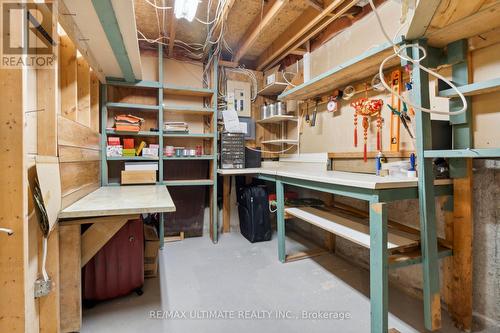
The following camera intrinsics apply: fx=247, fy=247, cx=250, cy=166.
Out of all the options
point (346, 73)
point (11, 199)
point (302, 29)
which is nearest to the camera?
point (11, 199)

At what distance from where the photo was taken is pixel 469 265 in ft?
4.60

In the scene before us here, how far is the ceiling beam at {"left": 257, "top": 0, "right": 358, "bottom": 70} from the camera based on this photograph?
2.14 metres

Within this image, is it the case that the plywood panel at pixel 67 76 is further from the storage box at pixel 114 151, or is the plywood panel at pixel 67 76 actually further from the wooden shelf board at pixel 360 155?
the wooden shelf board at pixel 360 155

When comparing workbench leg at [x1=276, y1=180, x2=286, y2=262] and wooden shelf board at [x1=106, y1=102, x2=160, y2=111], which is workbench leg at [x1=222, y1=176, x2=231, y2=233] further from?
wooden shelf board at [x1=106, y1=102, x2=160, y2=111]

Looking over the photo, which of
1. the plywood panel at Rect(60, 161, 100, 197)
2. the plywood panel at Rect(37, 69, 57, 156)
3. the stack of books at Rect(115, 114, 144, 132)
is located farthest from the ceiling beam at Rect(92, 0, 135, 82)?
the plywood panel at Rect(60, 161, 100, 197)

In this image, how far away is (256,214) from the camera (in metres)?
2.93

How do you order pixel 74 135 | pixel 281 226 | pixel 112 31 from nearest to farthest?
pixel 112 31 → pixel 74 135 → pixel 281 226

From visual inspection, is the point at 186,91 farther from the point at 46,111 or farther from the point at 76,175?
the point at 46,111

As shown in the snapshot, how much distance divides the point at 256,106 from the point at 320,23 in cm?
138

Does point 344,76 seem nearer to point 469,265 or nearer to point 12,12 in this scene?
point 469,265

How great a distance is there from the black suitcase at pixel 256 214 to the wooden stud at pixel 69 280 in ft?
5.92

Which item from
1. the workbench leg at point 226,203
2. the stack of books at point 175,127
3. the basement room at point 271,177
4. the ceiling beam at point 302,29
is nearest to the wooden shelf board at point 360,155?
the basement room at point 271,177

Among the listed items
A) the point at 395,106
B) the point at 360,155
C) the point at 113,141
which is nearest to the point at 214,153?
the point at 113,141

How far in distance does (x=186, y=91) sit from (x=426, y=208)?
8.76ft
